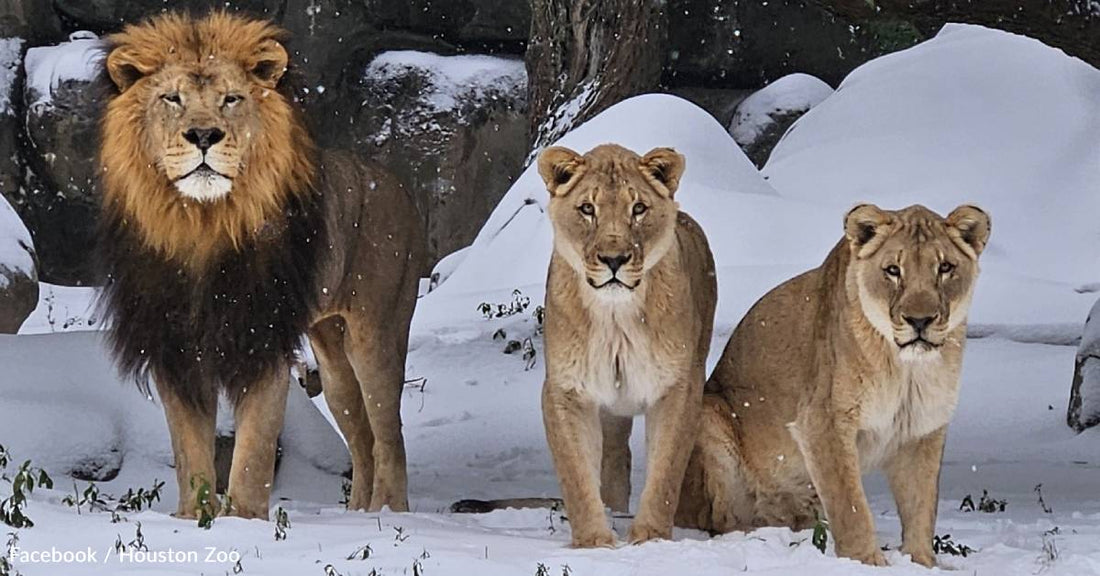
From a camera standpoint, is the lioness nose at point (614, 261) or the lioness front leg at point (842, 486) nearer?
the lioness front leg at point (842, 486)

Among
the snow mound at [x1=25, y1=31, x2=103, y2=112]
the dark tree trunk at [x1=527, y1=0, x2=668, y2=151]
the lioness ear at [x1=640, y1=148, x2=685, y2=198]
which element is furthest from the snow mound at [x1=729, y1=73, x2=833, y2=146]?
the lioness ear at [x1=640, y1=148, x2=685, y2=198]

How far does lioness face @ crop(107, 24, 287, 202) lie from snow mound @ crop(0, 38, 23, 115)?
995 centimetres

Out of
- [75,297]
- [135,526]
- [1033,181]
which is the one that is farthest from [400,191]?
[75,297]

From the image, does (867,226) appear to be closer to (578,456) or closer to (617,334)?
(617,334)

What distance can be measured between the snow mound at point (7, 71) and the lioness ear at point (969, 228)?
450 inches

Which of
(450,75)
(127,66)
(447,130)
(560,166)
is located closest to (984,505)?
(560,166)

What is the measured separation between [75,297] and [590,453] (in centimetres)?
995

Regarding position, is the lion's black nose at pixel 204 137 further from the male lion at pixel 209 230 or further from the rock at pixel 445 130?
the rock at pixel 445 130

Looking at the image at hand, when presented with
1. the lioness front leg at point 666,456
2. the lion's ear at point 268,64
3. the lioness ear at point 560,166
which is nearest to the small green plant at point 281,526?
the lioness front leg at point 666,456

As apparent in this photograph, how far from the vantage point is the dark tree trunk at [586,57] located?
1084 cm

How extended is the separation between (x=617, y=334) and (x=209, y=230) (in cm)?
136

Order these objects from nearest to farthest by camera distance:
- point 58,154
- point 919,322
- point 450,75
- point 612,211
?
1. point 919,322
2. point 612,211
3. point 58,154
4. point 450,75

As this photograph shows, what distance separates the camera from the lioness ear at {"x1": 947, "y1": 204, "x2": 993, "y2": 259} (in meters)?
5.11

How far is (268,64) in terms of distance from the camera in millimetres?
5605
